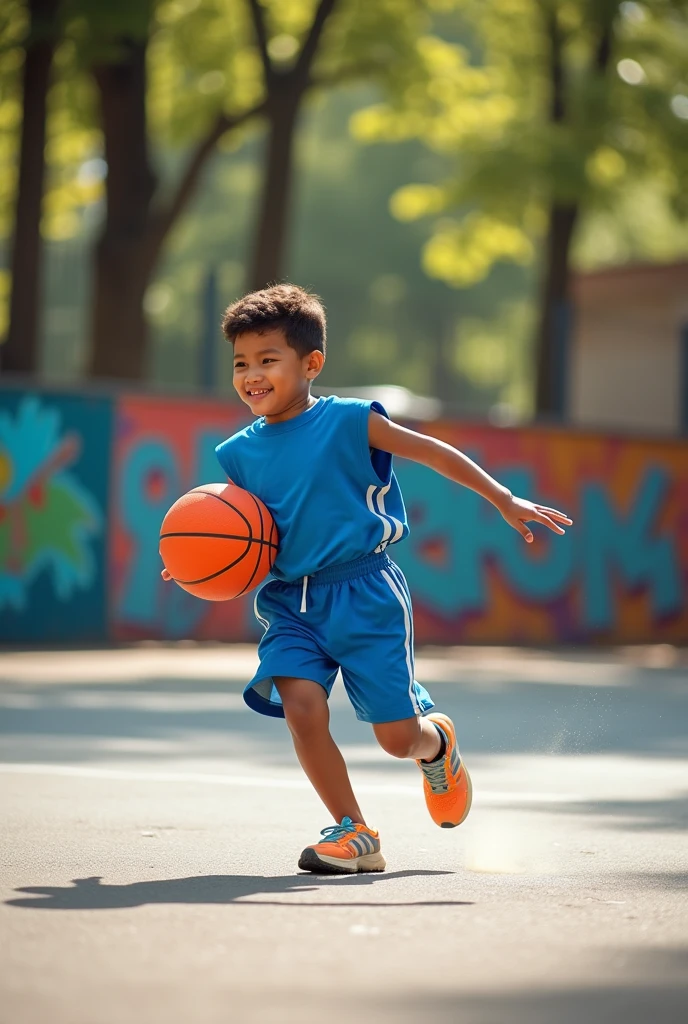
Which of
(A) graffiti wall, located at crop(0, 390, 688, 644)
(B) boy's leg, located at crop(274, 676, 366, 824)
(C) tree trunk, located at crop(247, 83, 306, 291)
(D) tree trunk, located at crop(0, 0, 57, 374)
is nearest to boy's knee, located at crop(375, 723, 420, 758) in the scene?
(B) boy's leg, located at crop(274, 676, 366, 824)

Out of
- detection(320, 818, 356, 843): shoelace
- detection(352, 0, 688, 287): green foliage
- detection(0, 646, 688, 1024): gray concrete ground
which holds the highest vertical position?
detection(352, 0, 688, 287): green foliage

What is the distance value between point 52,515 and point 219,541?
1106 cm

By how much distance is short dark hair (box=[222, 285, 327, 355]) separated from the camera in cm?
583

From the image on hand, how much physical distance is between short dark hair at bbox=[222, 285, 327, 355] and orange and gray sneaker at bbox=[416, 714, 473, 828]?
1275mm

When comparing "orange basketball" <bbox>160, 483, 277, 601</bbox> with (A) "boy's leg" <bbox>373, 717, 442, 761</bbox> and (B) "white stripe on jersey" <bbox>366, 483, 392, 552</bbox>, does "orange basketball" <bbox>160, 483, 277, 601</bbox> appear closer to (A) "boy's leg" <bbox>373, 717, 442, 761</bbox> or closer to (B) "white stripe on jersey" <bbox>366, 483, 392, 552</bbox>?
(B) "white stripe on jersey" <bbox>366, 483, 392, 552</bbox>

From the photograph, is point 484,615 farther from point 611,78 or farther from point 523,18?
point 523,18

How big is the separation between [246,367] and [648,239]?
1902 inches

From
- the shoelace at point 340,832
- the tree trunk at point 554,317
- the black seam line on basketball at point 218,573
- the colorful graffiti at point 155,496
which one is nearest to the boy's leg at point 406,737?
the shoelace at point 340,832

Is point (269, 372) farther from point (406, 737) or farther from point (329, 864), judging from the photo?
point (329, 864)

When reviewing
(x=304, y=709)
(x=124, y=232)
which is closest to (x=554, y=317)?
(x=124, y=232)

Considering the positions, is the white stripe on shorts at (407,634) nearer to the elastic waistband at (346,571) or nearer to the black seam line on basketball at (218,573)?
the elastic waistband at (346,571)

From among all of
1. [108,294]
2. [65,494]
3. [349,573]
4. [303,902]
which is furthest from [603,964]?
[108,294]

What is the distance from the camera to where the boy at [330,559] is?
5.64 meters

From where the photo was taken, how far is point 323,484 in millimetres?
5750
